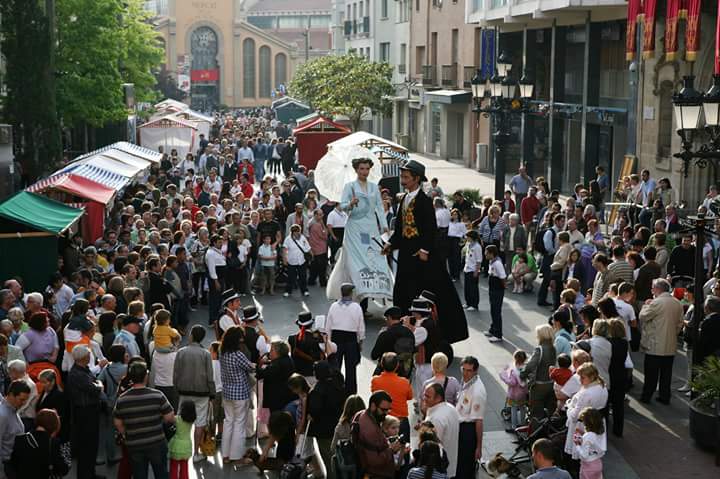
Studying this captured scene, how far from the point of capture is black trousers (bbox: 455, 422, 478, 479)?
10234 mm

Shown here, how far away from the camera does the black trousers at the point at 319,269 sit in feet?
68.7

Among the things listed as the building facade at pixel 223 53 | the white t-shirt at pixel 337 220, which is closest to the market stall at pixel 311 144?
the white t-shirt at pixel 337 220

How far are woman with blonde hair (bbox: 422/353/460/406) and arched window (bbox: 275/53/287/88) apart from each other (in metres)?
100

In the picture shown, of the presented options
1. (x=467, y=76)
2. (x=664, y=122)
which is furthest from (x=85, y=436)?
(x=467, y=76)

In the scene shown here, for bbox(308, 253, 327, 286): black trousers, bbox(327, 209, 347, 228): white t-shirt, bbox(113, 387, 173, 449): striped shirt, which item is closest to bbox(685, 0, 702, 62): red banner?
bbox(327, 209, 347, 228): white t-shirt

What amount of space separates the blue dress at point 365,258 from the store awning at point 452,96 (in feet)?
105

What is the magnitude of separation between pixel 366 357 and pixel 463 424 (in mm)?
5240

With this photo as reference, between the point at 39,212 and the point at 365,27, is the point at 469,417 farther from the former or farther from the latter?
the point at 365,27

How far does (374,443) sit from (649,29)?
19898mm

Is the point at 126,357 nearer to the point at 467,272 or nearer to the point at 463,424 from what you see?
the point at 463,424

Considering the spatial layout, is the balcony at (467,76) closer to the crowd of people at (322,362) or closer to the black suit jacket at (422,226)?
the crowd of people at (322,362)

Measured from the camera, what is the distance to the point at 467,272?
1766cm

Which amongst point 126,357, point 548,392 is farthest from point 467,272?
point 126,357

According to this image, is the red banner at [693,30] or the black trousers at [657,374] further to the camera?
the red banner at [693,30]
